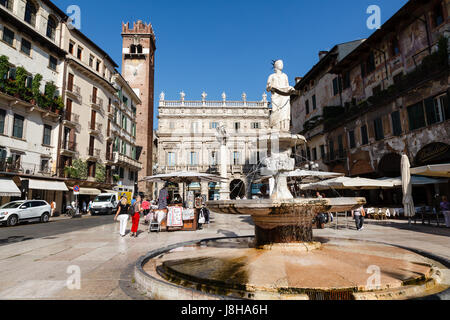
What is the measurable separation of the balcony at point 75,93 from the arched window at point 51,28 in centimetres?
481

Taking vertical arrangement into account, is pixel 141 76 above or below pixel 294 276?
above

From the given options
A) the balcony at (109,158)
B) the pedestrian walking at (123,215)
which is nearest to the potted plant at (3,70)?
the balcony at (109,158)

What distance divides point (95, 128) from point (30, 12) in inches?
460

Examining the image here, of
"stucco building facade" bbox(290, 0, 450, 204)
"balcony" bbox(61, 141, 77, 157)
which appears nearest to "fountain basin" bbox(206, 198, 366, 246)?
"stucco building facade" bbox(290, 0, 450, 204)

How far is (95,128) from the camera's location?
29.5 meters

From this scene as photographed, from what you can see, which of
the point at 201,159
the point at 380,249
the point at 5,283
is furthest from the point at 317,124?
the point at 5,283

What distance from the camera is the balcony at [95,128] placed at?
2857cm

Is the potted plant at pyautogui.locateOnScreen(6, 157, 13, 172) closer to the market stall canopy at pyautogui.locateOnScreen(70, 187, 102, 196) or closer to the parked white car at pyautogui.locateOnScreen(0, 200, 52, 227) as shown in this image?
the parked white car at pyautogui.locateOnScreen(0, 200, 52, 227)

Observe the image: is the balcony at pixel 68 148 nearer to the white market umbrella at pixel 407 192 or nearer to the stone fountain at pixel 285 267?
the stone fountain at pixel 285 267

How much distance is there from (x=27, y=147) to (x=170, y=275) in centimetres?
2339

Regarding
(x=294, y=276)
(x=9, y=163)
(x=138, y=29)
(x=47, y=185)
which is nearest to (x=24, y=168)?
(x=9, y=163)

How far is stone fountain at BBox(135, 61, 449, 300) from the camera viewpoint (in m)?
2.95

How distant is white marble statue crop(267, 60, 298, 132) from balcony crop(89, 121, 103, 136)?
26240 mm

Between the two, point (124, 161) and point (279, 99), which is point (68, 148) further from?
point (279, 99)
